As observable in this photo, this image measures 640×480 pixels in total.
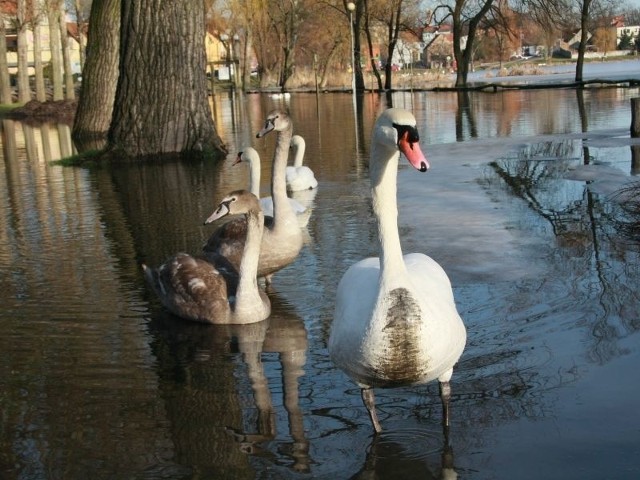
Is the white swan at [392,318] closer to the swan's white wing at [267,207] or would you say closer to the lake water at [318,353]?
the lake water at [318,353]

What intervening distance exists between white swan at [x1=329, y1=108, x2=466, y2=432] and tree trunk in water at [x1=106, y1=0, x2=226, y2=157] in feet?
39.3

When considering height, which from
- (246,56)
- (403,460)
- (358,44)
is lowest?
(403,460)

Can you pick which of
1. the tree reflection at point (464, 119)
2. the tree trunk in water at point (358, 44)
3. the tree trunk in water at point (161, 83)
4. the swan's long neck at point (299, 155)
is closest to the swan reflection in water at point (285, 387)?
the swan's long neck at point (299, 155)

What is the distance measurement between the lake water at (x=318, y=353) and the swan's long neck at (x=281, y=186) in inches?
20.1

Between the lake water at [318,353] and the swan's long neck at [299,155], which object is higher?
the swan's long neck at [299,155]

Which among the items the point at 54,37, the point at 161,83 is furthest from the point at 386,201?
the point at 54,37

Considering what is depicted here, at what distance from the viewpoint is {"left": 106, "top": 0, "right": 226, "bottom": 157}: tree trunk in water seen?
1562cm

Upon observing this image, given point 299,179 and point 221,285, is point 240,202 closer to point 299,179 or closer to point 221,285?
point 221,285

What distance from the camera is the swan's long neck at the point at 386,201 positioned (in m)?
4.15

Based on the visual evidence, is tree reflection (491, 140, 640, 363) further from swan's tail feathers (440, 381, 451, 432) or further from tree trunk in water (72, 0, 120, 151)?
tree trunk in water (72, 0, 120, 151)

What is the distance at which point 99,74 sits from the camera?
2284 centimetres

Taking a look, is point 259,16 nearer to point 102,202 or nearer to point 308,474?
point 102,202

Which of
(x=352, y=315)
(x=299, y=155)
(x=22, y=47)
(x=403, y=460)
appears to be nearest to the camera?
(x=403, y=460)

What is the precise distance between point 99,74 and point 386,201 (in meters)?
19.7
